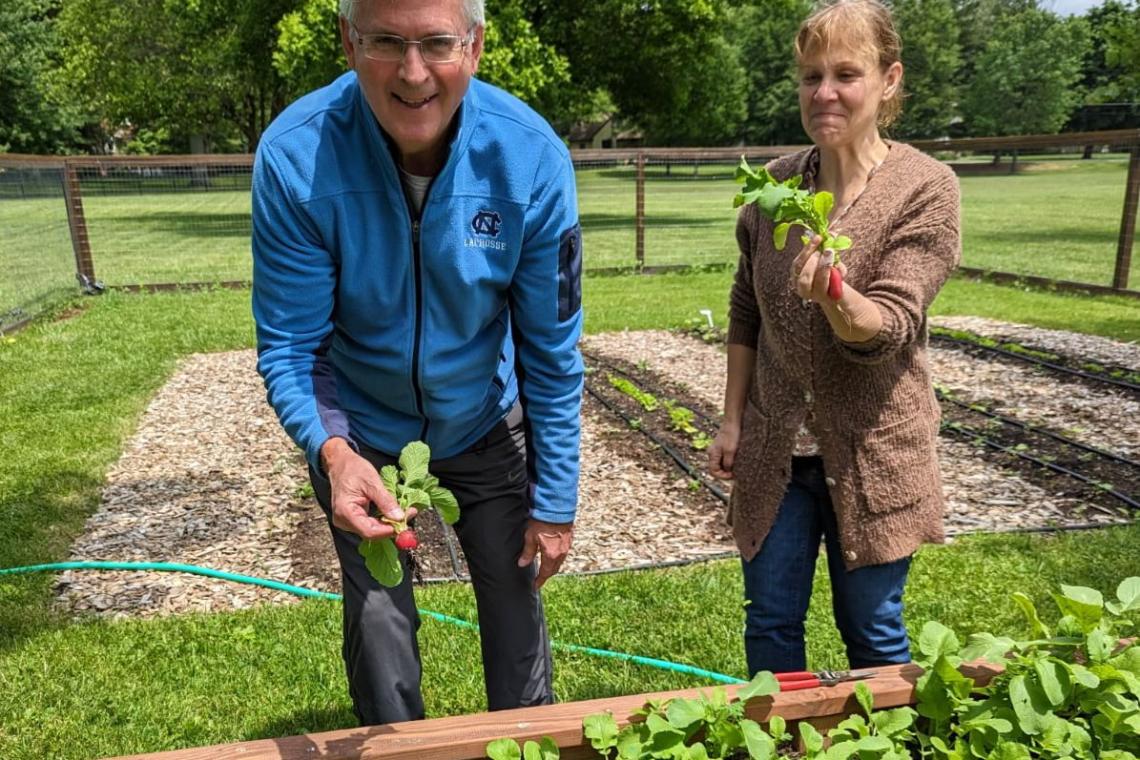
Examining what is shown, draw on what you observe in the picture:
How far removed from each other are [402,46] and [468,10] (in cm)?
13

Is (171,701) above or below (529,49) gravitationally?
below

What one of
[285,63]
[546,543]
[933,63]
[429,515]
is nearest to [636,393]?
[429,515]

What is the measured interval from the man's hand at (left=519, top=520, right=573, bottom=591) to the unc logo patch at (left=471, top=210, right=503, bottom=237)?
2.20 feet

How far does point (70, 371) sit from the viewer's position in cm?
686

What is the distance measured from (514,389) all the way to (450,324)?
0.33m

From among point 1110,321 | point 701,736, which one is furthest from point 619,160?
point 701,736

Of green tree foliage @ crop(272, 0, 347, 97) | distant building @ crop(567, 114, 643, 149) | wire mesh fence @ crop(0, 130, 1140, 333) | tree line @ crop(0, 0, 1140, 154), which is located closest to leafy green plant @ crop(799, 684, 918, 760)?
tree line @ crop(0, 0, 1140, 154)

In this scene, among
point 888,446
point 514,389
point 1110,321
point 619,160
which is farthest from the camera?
point 619,160

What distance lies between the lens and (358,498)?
150 cm

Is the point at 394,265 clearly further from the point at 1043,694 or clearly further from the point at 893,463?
the point at 1043,694

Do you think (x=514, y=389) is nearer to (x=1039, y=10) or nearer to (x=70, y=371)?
(x=70, y=371)

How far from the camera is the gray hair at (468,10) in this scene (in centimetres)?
152

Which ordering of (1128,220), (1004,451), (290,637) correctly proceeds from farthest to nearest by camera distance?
1. (1128,220)
2. (1004,451)
3. (290,637)

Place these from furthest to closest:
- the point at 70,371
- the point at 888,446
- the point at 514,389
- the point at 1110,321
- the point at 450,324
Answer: the point at 1110,321, the point at 70,371, the point at 514,389, the point at 888,446, the point at 450,324
